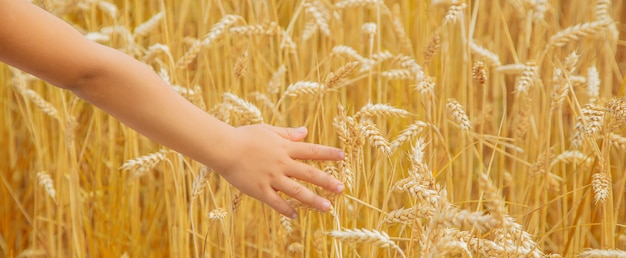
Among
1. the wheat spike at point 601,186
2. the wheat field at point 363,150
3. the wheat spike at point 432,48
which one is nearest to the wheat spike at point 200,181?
the wheat field at point 363,150

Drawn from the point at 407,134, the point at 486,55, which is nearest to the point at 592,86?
the point at 486,55

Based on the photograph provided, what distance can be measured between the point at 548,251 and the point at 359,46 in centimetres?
53

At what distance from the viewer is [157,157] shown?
3.50 ft

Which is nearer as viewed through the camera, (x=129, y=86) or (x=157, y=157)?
(x=129, y=86)

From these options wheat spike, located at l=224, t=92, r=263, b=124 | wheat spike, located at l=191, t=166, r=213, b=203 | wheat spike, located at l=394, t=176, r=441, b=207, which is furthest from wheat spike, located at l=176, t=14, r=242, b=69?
wheat spike, located at l=394, t=176, r=441, b=207

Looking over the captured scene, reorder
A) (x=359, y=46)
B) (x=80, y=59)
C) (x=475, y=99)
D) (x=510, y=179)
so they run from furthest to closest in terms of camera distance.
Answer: (x=475, y=99) → (x=359, y=46) → (x=510, y=179) → (x=80, y=59)

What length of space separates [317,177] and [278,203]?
2.3 inches

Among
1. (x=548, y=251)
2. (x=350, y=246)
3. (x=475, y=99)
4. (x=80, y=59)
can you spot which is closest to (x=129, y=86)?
(x=80, y=59)

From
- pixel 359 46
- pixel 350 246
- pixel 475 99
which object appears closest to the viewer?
pixel 350 246

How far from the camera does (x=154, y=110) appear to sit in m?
0.83

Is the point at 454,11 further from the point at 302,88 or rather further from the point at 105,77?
the point at 105,77

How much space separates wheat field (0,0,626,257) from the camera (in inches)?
35.8

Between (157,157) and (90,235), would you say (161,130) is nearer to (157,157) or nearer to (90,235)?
(157,157)

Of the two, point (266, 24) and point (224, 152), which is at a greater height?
point (266, 24)
